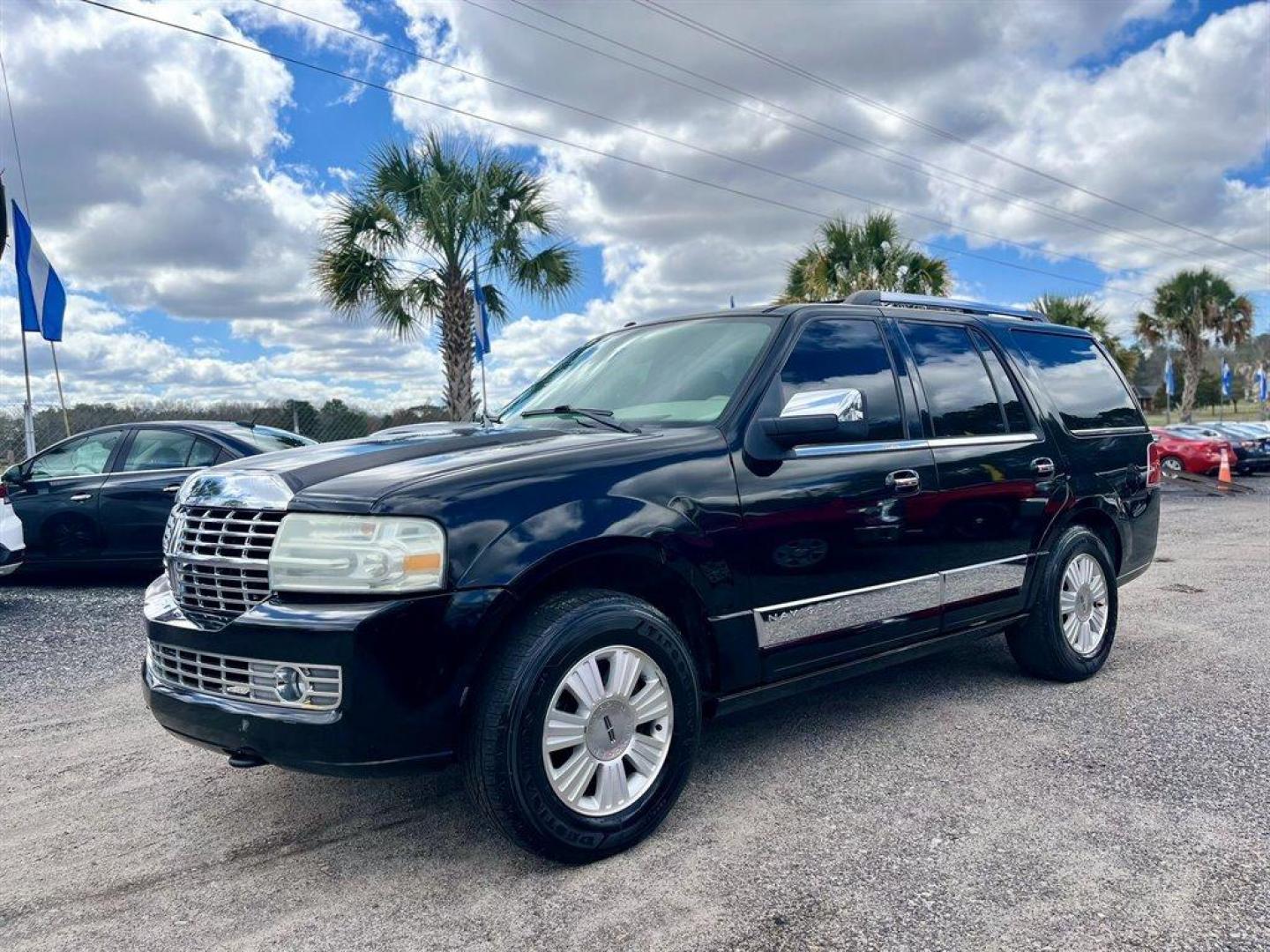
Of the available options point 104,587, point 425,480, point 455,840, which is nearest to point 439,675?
point 425,480

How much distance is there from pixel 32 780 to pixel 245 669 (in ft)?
6.02

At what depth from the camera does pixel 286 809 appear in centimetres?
350

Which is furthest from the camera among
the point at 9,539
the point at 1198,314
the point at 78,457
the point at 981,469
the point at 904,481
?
the point at 1198,314

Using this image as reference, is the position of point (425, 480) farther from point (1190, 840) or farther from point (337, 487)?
point (1190, 840)

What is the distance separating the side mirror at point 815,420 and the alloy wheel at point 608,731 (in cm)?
96

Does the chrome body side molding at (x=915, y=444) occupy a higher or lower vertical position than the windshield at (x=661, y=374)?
lower

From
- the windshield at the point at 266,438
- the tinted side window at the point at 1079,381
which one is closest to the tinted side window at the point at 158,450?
the windshield at the point at 266,438

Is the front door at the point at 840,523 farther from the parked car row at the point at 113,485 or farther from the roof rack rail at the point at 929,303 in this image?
the parked car row at the point at 113,485

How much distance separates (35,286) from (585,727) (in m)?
12.8

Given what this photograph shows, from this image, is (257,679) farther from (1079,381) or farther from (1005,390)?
(1079,381)

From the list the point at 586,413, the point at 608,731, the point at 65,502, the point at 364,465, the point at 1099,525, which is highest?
the point at 586,413

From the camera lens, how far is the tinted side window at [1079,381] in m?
5.00

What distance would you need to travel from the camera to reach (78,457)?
27.8ft

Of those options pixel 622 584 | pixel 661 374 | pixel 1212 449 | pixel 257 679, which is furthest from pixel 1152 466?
pixel 1212 449
